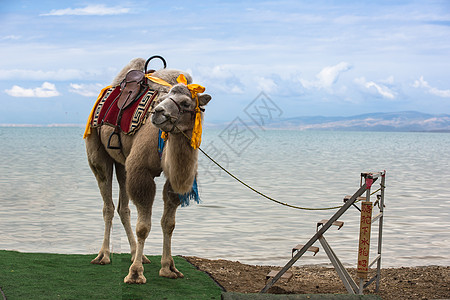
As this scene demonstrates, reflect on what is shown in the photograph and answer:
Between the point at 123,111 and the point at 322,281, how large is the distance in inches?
127

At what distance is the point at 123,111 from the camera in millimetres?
6578

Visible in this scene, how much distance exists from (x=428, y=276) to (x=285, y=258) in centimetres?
253

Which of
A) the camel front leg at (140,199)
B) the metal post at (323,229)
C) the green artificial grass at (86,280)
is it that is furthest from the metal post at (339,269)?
the camel front leg at (140,199)

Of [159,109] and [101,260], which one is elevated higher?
[159,109]

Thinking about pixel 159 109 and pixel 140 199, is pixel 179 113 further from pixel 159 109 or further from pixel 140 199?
pixel 140 199

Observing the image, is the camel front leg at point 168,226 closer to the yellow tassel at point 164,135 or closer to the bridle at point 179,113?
the yellow tassel at point 164,135

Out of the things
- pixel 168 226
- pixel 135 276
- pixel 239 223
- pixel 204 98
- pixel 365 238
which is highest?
pixel 204 98

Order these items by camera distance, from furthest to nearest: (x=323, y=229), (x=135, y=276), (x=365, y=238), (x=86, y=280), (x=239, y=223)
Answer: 1. (x=239, y=223)
2. (x=86, y=280)
3. (x=135, y=276)
4. (x=323, y=229)
5. (x=365, y=238)

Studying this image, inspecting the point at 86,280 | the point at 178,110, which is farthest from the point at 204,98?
the point at 86,280

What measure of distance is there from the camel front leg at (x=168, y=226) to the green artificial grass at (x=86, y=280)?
11 centimetres

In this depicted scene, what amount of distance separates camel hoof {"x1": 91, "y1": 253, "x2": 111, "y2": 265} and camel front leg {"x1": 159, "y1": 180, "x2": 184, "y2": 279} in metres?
0.99

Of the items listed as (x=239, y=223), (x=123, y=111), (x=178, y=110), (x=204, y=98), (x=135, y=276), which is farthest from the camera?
(x=239, y=223)

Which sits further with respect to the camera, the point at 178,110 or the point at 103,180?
the point at 103,180

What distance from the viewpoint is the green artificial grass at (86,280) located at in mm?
5672
